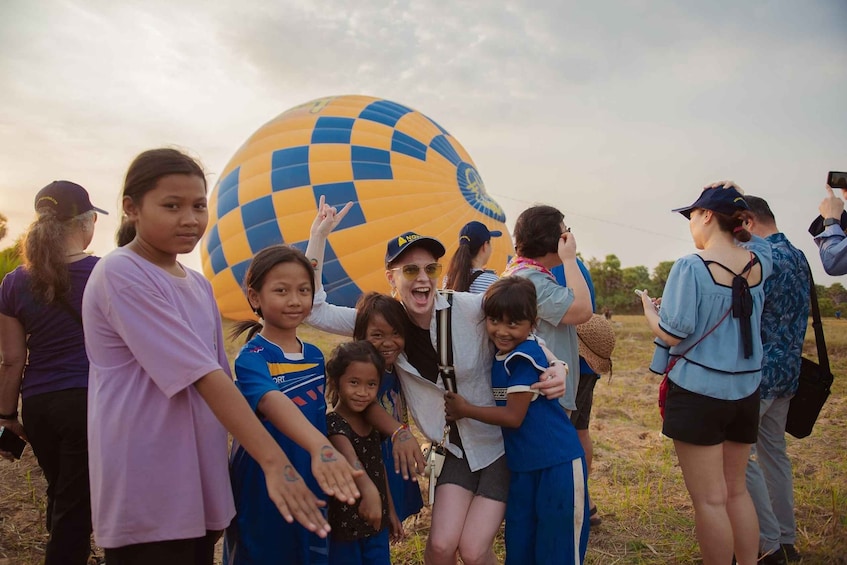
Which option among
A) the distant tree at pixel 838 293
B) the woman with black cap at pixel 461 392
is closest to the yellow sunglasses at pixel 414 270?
the woman with black cap at pixel 461 392

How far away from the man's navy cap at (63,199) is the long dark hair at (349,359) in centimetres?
167

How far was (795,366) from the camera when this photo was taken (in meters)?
3.48

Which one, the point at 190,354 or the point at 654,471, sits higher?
the point at 190,354

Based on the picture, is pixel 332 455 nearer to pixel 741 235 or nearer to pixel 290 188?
pixel 741 235

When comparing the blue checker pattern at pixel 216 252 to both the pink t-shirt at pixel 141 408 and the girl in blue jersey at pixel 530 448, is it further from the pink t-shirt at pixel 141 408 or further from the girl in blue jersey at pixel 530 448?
the pink t-shirt at pixel 141 408

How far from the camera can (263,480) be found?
7.04 ft

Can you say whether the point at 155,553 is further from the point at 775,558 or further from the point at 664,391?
the point at 775,558

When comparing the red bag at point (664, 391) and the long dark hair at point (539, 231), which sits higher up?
the long dark hair at point (539, 231)

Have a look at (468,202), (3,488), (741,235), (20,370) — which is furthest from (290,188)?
(741,235)

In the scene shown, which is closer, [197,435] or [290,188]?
[197,435]

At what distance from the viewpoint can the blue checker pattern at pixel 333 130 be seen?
35.2 ft

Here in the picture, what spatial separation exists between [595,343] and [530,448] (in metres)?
1.53

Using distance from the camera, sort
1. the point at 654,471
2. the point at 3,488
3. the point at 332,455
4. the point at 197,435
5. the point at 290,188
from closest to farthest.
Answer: the point at 332,455 → the point at 197,435 → the point at 3,488 → the point at 654,471 → the point at 290,188

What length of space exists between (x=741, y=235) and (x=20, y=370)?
3.72 meters
